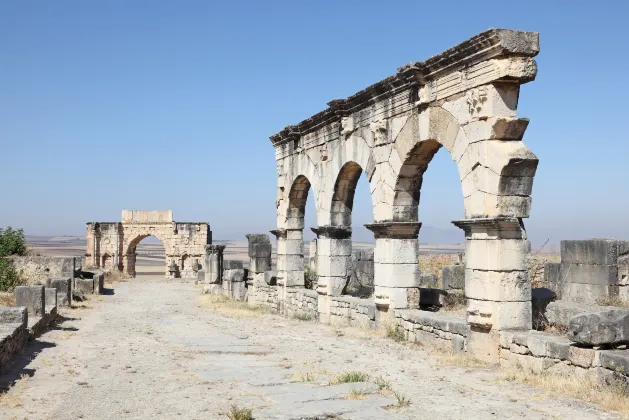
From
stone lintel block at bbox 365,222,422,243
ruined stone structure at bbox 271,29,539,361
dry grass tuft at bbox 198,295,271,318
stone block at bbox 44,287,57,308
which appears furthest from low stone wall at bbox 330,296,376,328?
stone block at bbox 44,287,57,308

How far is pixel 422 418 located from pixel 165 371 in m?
3.80

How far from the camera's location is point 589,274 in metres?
13.4

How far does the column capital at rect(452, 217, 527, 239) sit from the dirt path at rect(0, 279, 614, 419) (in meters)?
1.71

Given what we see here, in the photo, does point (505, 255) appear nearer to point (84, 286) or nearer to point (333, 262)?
point (333, 262)

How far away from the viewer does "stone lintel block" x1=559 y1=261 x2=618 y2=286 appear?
42.9ft

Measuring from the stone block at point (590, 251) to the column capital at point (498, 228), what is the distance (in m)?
5.32

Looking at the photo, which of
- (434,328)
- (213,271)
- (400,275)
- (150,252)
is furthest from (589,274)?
(150,252)

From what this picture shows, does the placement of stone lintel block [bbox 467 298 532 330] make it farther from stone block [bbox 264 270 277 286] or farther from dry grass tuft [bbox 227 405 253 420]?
stone block [bbox 264 270 277 286]

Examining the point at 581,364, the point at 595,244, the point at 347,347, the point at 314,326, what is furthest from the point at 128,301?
the point at 581,364

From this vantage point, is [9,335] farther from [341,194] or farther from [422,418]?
[341,194]

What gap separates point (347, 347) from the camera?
10445 mm

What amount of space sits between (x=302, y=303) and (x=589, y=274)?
6.09 m

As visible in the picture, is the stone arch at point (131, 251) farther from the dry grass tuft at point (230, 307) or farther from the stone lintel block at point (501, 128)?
the stone lintel block at point (501, 128)

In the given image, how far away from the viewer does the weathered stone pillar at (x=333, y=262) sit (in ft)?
45.6
